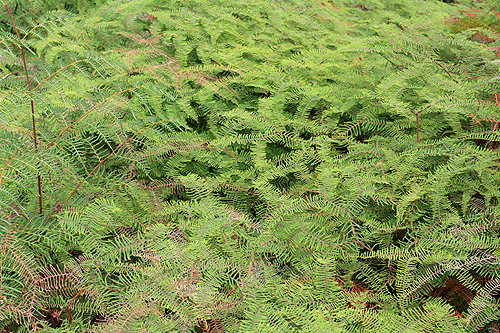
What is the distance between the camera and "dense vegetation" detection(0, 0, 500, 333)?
1.29 m

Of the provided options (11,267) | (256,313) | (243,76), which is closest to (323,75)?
(243,76)

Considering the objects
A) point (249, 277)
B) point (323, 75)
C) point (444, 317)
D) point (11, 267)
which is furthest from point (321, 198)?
point (11, 267)

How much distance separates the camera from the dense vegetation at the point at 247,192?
129 cm

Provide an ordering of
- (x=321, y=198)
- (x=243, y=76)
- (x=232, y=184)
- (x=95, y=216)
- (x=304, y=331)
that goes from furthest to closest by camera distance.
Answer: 1. (x=243, y=76)
2. (x=232, y=184)
3. (x=321, y=198)
4. (x=95, y=216)
5. (x=304, y=331)

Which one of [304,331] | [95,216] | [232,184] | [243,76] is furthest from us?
[243,76]

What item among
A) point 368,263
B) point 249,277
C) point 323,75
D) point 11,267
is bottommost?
point 368,263

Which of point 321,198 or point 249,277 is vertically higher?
point 321,198

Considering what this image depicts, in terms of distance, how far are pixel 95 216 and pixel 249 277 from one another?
65 cm

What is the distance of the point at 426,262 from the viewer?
1.41 m

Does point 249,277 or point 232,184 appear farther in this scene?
point 232,184

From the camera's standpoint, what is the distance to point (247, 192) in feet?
6.14

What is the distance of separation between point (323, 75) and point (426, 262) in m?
1.29

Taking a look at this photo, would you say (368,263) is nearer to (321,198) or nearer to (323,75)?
(321,198)

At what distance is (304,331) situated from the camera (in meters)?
1.18
